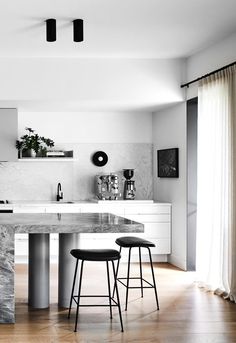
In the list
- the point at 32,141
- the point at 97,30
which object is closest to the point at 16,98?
the point at 32,141

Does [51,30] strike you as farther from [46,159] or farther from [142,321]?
[46,159]

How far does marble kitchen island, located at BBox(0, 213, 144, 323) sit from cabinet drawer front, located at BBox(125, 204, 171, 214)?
9.12 feet

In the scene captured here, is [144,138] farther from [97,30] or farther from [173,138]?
[97,30]

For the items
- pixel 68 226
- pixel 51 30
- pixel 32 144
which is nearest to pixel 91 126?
pixel 32 144

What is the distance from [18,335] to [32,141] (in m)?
3.95

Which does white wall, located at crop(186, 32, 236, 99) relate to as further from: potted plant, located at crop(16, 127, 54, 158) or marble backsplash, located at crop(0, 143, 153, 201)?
potted plant, located at crop(16, 127, 54, 158)

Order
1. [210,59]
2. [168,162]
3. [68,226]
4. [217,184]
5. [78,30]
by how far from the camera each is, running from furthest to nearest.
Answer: [168,162], [210,59], [217,184], [78,30], [68,226]

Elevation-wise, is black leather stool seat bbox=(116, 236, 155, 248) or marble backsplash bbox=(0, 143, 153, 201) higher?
marble backsplash bbox=(0, 143, 153, 201)

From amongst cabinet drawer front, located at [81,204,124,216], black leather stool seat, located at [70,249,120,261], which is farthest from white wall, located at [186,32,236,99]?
black leather stool seat, located at [70,249,120,261]

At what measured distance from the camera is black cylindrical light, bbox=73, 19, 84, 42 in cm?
516

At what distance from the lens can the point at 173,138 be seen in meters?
7.57

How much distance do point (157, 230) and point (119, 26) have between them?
10.3 feet

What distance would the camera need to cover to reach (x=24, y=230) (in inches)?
175

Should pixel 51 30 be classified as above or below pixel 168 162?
above
